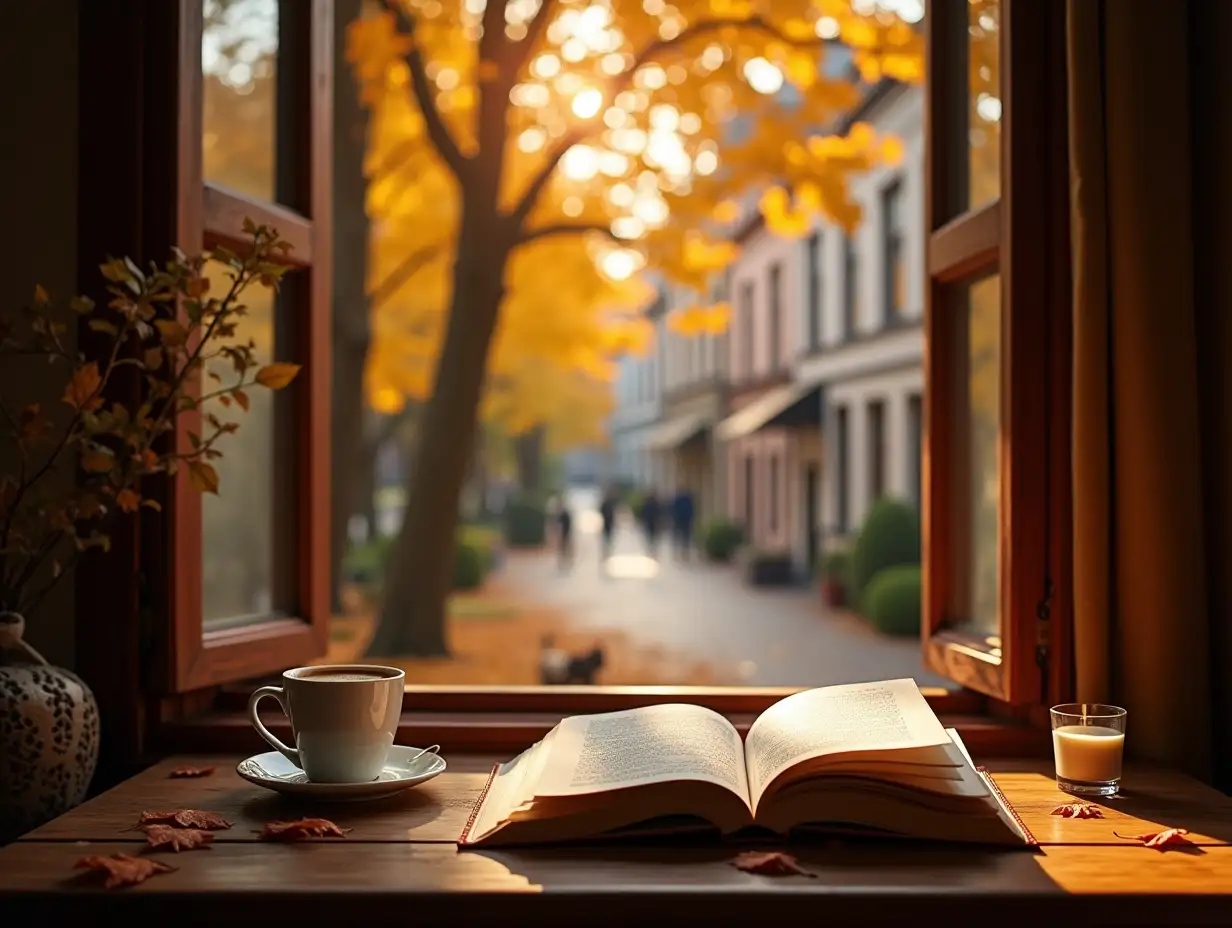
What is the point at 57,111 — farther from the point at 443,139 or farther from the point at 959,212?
the point at 443,139

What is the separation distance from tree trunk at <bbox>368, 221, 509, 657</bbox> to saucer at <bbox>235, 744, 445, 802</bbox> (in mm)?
6235

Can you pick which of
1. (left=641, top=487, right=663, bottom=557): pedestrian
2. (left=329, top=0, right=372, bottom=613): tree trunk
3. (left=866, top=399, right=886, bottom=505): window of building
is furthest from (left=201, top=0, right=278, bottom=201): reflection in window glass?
(left=641, top=487, right=663, bottom=557): pedestrian

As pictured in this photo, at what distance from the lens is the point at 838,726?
182 centimetres

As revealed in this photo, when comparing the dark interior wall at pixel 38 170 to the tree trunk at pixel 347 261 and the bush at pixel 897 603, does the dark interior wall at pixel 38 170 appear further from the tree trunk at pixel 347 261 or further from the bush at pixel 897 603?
the bush at pixel 897 603

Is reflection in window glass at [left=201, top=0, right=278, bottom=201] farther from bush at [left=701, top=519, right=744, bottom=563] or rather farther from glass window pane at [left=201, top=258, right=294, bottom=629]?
bush at [left=701, top=519, right=744, bottom=563]

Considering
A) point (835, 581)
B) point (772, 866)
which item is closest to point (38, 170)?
point (772, 866)

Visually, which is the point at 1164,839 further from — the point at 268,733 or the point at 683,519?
the point at 683,519

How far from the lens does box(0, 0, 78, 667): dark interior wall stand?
2268 millimetres

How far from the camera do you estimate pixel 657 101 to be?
26.9 ft

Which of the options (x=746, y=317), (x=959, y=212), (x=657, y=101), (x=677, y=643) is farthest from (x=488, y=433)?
(x=959, y=212)

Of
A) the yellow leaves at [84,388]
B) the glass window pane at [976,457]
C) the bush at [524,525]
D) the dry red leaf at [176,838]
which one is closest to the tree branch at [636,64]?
the glass window pane at [976,457]

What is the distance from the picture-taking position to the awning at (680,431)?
981 inches

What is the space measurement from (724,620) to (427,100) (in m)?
6.17

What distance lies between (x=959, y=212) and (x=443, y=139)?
5678mm
